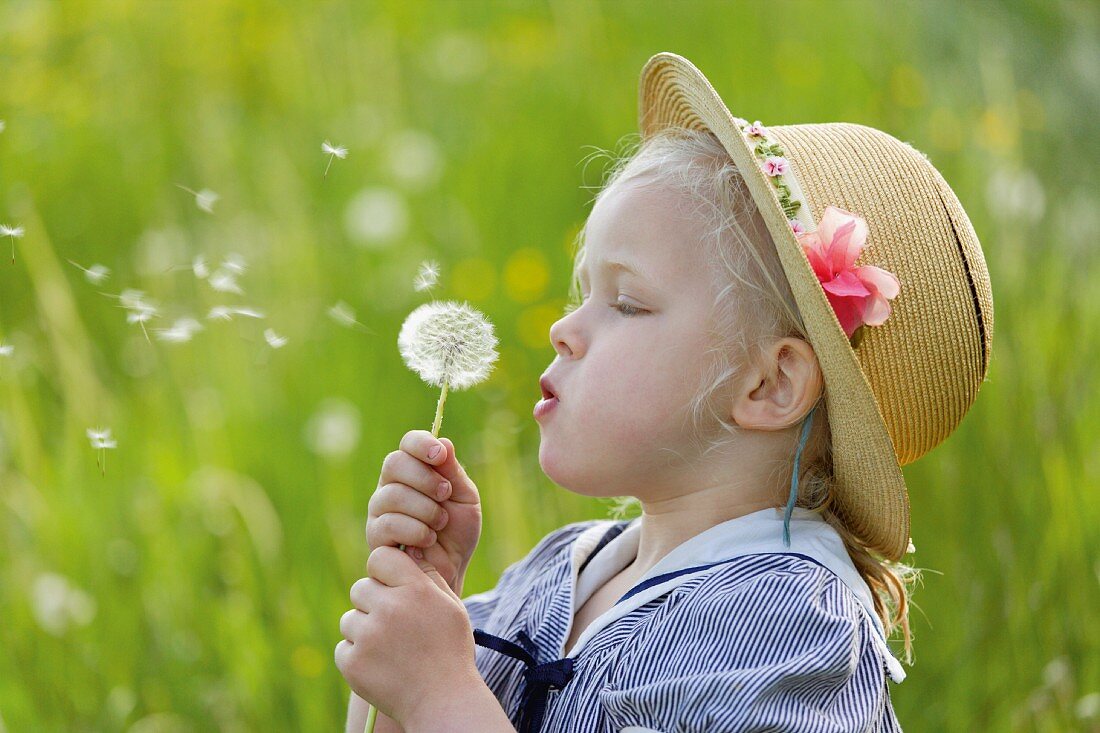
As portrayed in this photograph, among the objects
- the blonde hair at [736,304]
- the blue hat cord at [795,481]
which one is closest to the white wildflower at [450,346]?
the blonde hair at [736,304]

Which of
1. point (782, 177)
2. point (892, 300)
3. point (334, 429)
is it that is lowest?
point (334, 429)

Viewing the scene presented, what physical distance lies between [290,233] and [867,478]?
1949 mm

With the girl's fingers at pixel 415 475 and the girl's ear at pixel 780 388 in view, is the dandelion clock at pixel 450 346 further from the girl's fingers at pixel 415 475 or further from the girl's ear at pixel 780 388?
the girl's ear at pixel 780 388

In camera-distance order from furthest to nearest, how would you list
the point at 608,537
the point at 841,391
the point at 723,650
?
the point at 608,537
the point at 841,391
the point at 723,650

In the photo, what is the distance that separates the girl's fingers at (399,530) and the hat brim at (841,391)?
47 centimetres

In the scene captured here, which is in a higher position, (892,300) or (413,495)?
(892,300)

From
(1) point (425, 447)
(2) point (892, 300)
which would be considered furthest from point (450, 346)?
(2) point (892, 300)

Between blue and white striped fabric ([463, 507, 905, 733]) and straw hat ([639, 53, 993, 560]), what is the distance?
0.31ft

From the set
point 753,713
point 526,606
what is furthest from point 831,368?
point 526,606

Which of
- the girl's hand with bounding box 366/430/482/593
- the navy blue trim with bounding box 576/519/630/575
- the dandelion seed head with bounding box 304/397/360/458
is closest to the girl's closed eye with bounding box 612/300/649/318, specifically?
the girl's hand with bounding box 366/430/482/593

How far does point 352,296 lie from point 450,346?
158 cm

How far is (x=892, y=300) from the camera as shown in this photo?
1338 millimetres

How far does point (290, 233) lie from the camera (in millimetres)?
2969

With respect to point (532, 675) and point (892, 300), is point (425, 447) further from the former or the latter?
point (892, 300)
